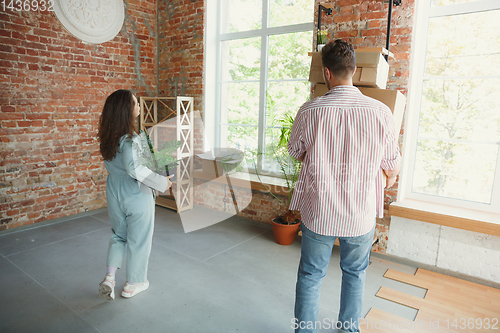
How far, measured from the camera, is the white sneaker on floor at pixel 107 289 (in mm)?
2320

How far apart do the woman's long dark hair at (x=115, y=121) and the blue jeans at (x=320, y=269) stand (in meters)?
1.28

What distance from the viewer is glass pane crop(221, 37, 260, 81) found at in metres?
4.28

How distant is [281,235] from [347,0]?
236 cm

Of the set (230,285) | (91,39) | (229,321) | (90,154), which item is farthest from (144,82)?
(229,321)

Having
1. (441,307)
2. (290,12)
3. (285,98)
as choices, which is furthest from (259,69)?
(441,307)

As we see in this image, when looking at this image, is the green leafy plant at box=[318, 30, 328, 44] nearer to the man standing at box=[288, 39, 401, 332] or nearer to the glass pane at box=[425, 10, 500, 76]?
the glass pane at box=[425, 10, 500, 76]

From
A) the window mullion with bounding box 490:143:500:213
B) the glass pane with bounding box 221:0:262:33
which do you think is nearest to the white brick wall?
the window mullion with bounding box 490:143:500:213

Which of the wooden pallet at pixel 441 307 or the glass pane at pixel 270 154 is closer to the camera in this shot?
the wooden pallet at pixel 441 307

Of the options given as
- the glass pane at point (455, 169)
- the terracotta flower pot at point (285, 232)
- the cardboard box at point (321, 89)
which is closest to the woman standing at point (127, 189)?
the cardboard box at point (321, 89)

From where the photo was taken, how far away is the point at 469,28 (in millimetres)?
2844

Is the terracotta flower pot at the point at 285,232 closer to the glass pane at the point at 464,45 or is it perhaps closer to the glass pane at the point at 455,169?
the glass pane at the point at 455,169

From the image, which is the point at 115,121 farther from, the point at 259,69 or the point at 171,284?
the point at 259,69

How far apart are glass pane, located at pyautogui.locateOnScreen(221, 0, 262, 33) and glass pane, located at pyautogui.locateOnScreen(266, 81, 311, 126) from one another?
33.4 inches

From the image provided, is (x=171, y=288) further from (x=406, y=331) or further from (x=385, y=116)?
(x=385, y=116)
